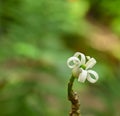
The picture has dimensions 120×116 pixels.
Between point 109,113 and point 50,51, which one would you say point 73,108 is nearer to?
point 109,113

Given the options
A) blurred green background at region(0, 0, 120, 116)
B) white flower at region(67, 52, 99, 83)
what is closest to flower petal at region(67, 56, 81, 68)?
white flower at region(67, 52, 99, 83)

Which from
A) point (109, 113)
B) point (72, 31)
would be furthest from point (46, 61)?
point (72, 31)

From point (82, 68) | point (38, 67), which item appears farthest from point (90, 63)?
point (38, 67)

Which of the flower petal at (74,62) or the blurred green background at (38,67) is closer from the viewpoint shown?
the flower petal at (74,62)

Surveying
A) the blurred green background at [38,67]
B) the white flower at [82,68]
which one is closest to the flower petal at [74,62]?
the white flower at [82,68]

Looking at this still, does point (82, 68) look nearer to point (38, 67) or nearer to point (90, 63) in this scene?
point (90, 63)

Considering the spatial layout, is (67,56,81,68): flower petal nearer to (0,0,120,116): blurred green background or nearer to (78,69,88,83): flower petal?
(78,69,88,83): flower petal

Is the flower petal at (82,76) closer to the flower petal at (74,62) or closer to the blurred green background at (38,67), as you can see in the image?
the flower petal at (74,62)

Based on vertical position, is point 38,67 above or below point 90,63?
above

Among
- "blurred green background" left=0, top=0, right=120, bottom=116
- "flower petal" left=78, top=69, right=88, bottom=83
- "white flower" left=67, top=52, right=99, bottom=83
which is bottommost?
"flower petal" left=78, top=69, right=88, bottom=83

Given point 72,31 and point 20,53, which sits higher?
point 72,31

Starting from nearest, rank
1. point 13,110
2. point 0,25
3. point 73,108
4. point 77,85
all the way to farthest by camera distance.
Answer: point 73,108 < point 13,110 < point 77,85 < point 0,25
